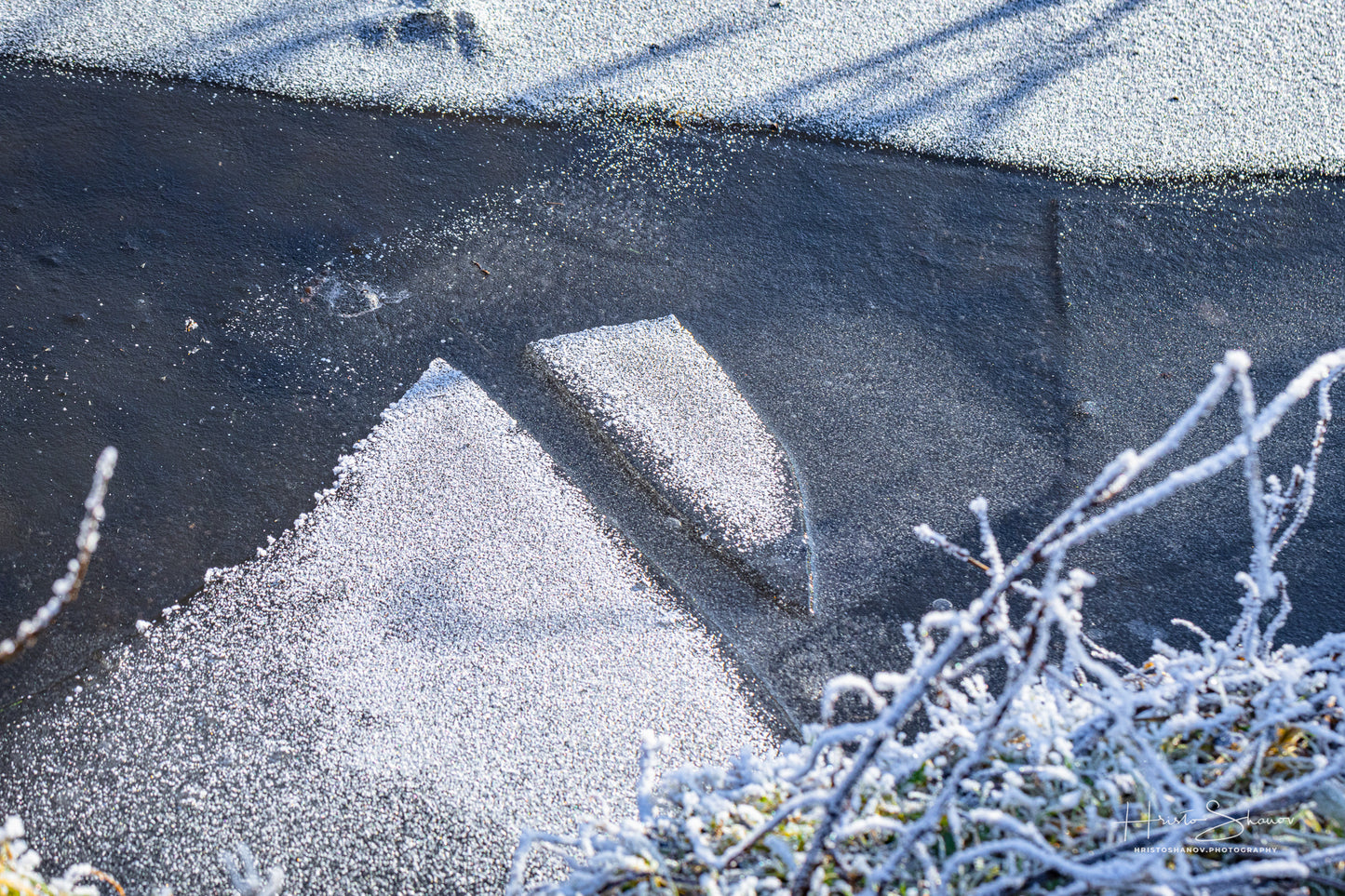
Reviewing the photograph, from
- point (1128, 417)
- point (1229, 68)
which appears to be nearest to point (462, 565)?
point (1128, 417)

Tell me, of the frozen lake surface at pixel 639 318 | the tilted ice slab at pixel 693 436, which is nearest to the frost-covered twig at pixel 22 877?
the frozen lake surface at pixel 639 318

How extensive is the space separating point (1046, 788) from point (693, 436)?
1669 millimetres

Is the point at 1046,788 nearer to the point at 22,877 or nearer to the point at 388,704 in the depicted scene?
the point at 22,877

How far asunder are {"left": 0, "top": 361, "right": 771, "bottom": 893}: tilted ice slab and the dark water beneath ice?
0.15 metres

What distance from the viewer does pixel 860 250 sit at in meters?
3.29

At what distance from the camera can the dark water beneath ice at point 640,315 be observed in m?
2.53

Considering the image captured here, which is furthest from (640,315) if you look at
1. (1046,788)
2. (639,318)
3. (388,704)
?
(1046,788)

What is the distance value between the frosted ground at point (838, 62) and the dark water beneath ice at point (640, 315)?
0.56 ft

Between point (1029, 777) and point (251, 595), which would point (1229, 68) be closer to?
point (1029, 777)

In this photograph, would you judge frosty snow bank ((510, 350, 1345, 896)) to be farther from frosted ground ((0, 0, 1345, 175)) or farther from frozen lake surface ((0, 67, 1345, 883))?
frosted ground ((0, 0, 1345, 175))

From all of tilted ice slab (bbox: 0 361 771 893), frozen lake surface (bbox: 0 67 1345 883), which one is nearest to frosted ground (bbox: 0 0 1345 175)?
frozen lake surface (bbox: 0 67 1345 883)

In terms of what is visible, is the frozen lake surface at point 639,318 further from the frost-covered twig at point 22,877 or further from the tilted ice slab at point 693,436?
the frost-covered twig at point 22,877

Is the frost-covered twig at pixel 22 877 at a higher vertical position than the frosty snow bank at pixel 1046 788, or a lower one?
lower

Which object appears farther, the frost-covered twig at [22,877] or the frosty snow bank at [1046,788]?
the frost-covered twig at [22,877]
